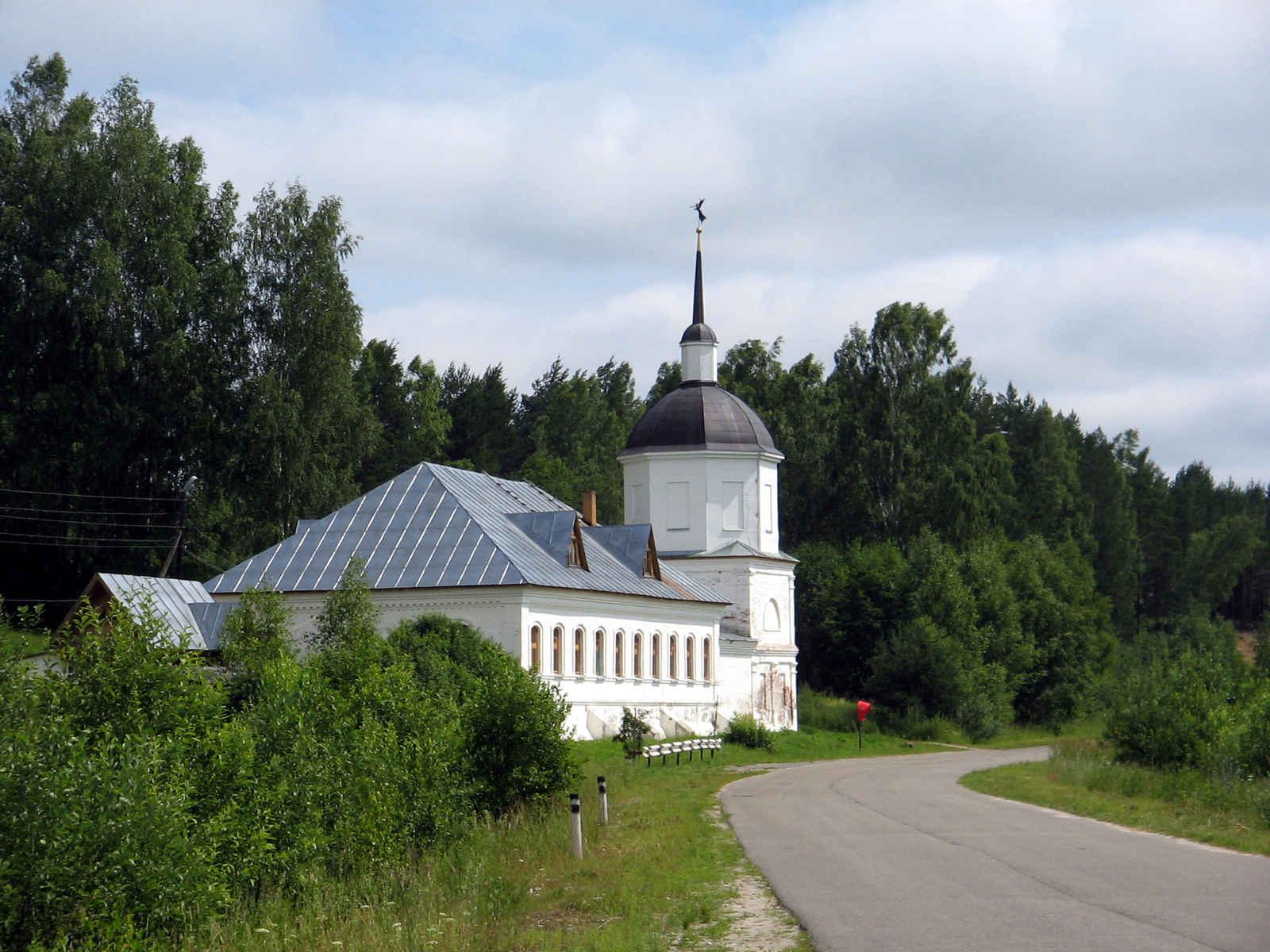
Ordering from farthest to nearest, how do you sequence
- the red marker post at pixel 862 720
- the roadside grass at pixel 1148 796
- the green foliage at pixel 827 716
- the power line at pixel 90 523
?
the green foliage at pixel 827 716 → the power line at pixel 90 523 → the red marker post at pixel 862 720 → the roadside grass at pixel 1148 796

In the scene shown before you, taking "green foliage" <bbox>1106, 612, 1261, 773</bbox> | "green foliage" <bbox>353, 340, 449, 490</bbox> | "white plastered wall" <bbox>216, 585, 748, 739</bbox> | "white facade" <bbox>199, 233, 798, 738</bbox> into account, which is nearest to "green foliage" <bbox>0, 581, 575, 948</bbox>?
"white facade" <bbox>199, 233, 798, 738</bbox>

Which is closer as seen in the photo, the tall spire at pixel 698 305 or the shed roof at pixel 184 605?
the shed roof at pixel 184 605

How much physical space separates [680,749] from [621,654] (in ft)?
23.8

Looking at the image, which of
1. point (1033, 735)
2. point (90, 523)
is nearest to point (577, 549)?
point (90, 523)

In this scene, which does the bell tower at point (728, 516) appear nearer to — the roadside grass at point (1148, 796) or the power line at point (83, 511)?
the power line at point (83, 511)

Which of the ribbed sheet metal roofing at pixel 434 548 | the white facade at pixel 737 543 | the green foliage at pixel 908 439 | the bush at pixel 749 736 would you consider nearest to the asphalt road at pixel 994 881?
the ribbed sheet metal roofing at pixel 434 548

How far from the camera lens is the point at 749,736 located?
42.9 metres

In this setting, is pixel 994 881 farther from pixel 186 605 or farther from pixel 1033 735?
pixel 1033 735

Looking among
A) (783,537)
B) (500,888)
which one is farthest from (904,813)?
(783,537)

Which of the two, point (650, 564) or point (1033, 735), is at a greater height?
point (650, 564)

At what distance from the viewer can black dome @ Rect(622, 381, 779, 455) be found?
51.6m

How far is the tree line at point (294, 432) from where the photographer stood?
4778 centimetres

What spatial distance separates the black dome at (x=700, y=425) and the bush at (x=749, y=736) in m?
11.2

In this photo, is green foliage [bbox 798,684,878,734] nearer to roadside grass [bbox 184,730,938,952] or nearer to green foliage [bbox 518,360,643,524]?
green foliage [bbox 518,360,643,524]
